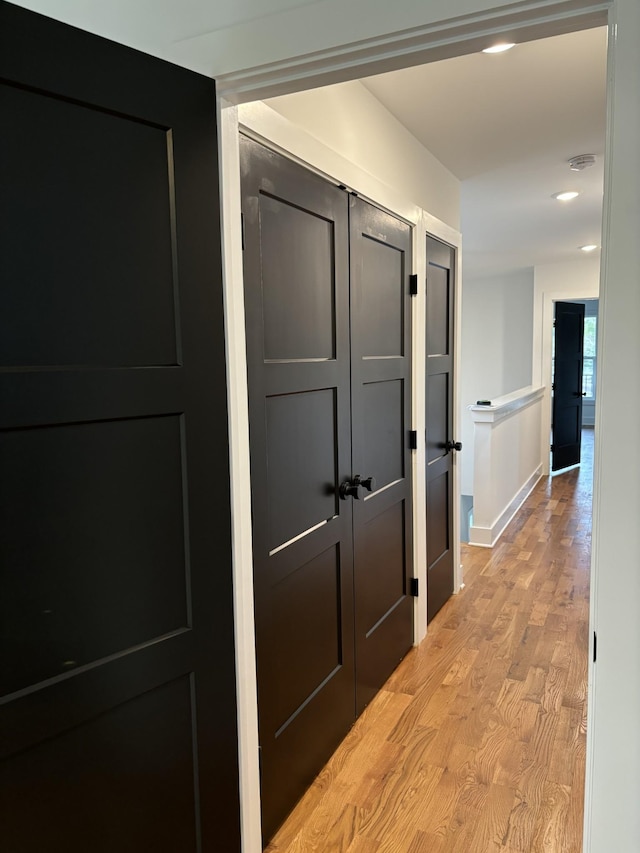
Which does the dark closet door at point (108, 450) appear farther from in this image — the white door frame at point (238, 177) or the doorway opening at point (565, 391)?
the doorway opening at point (565, 391)

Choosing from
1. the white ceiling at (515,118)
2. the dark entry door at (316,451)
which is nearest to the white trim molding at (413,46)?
the dark entry door at (316,451)

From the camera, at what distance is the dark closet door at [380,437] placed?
2.42 meters

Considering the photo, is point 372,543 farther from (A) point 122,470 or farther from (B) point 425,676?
(A) point 122,470

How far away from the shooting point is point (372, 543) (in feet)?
8.54

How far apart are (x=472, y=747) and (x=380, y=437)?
1264mm

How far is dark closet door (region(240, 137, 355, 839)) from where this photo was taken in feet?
5.81

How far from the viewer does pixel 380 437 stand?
2.67 metres

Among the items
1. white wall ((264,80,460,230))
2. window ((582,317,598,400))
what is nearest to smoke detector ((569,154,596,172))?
white wall ((264,80,460,230))

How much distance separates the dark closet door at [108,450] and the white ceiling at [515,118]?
146 centimetres

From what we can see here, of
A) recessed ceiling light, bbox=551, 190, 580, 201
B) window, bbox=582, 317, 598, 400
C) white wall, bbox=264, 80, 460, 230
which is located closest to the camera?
white wall, bbox=264, 80, 460, 230

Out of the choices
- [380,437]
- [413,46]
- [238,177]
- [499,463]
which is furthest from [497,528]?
[413,46]

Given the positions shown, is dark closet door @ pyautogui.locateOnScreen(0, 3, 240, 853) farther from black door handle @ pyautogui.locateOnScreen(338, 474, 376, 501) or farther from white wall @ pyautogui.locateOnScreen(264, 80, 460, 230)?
black door handle @ pyautogui.locateOnScreen(338, 474, 376, 501)

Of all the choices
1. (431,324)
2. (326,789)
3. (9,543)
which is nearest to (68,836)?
(9,543)

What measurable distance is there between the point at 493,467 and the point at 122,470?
158 inches
